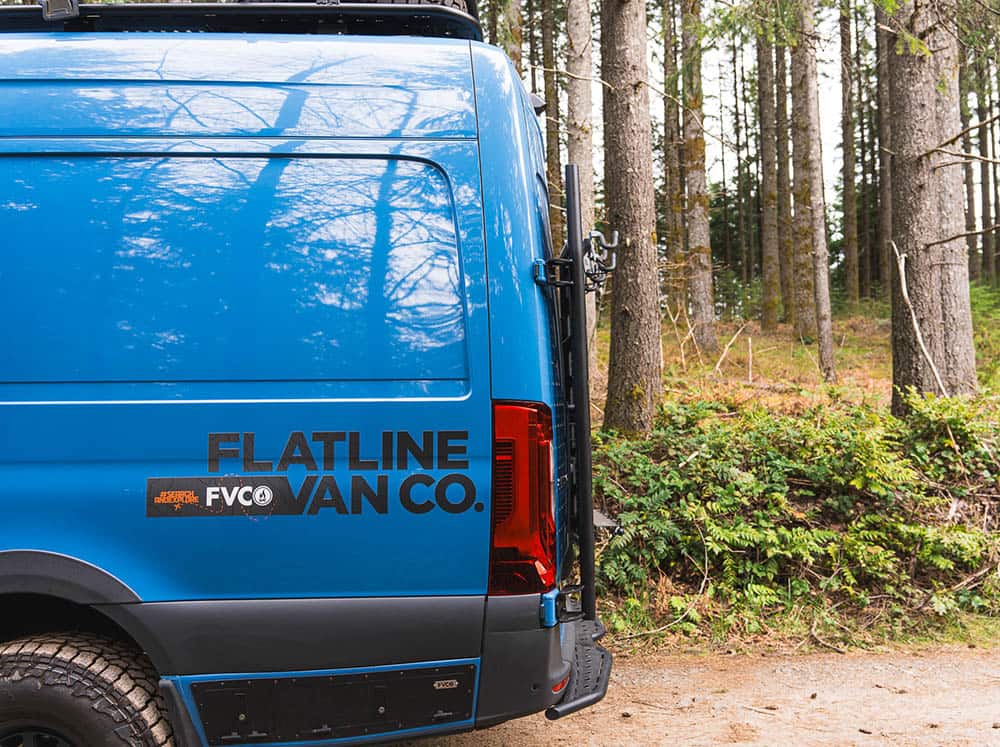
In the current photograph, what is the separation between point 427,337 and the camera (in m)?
2.60

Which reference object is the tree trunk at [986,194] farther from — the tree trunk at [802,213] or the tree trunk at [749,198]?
the tree trunk at [802,213]

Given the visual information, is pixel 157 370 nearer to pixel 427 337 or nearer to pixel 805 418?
pixel 427 337

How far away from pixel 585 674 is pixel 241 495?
1.43 m

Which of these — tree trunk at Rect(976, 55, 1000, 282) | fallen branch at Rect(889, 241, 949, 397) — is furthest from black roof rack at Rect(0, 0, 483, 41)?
tree trunk at Rect(976, 55, 1000, 282)

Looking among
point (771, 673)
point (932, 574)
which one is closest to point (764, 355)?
point (932, 574)

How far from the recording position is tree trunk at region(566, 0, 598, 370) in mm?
8625

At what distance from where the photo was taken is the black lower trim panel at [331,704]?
2.57 metres

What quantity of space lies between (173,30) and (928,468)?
544 cm

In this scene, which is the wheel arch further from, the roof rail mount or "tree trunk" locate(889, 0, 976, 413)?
"tree trunk" locate(889, 0, 976, 413)

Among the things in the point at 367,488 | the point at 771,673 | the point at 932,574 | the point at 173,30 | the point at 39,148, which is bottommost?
the point at 771,673

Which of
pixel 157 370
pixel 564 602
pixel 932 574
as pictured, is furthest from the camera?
pixel 932 574

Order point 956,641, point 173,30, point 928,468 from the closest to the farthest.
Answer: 1. point 173,30
2. point 956,641
3. point 928,468

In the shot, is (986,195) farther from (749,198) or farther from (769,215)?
(769,215)

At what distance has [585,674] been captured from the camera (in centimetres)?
297
